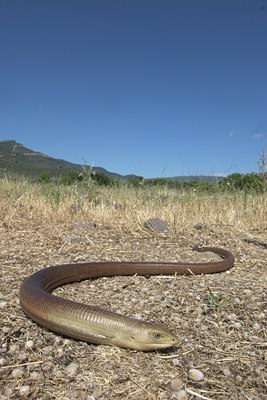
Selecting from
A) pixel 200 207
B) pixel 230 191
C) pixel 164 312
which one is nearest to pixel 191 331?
pixel 164 312

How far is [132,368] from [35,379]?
524mm

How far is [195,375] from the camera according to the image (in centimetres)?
235

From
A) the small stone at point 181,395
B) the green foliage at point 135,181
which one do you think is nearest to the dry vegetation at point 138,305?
the small stone at point 181,395

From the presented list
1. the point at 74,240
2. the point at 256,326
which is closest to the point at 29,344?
the point at 256,326

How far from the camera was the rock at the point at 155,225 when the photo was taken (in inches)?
238

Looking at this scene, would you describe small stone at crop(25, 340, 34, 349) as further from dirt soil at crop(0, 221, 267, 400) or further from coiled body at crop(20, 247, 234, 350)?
coiled body at crop(20, 247, 234, 350)

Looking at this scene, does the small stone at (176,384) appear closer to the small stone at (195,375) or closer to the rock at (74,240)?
the small stone at (195,375)

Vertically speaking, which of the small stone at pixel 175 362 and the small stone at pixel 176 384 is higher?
the small stone at pixel 175 362

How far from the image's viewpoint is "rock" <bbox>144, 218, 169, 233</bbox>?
6.05 meters

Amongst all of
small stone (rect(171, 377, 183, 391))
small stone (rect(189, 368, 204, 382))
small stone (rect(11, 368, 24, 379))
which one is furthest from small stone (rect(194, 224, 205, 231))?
small stone (rect(11, 368, 24, 379))

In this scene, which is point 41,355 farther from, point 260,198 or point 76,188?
point 260,198

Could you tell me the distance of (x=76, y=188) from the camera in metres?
7.97

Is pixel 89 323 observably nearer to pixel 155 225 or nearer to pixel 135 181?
pixel 155 225

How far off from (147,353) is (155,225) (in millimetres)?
3555
